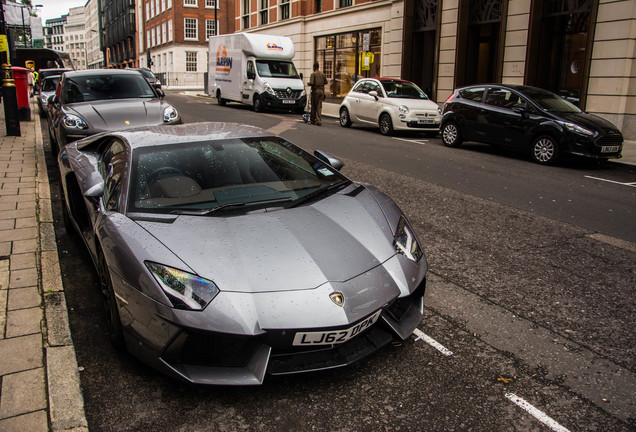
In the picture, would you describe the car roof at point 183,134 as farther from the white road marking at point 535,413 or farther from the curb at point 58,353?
the white road marking at point 535,413

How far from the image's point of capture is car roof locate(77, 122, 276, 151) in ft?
12.6

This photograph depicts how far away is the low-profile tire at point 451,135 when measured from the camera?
1323 centimetres

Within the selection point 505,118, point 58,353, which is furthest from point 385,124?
point 58,353

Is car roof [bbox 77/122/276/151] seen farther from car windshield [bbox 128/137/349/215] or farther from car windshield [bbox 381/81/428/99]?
car windshield [bbox 381/81/428/99]

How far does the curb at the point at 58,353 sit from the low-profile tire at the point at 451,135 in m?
10.5

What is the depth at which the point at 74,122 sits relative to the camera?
8055mm

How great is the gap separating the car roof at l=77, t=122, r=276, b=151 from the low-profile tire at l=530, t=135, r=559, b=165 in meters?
8.49

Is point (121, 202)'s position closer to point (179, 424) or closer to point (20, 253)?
point (179, 424)

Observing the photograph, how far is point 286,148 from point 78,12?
193 m

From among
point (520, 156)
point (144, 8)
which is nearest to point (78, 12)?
point (144, 8)

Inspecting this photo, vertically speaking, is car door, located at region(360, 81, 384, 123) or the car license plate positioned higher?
car door, located at region(360, 81, 384, 123)

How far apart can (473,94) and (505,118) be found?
137 centimetres

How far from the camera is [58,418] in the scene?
2.47 m

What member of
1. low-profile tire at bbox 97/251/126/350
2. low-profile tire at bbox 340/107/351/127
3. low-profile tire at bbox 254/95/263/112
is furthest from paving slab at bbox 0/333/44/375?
low-profile tire at bbox 254/95/263/112
